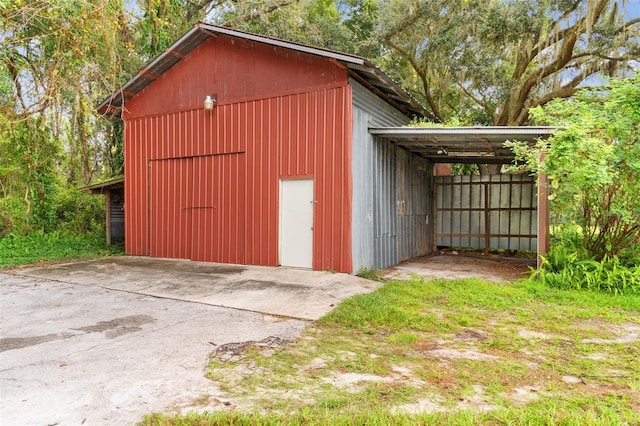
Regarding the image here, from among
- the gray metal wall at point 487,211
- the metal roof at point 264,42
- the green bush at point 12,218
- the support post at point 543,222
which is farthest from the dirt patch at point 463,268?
the green bush at point 12,218

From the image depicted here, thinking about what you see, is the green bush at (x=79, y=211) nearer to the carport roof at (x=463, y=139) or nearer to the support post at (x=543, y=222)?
the carport roof at (x=463, y=139)

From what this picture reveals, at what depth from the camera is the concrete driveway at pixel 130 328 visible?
95.7 inches

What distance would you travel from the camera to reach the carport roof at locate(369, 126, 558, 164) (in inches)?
255

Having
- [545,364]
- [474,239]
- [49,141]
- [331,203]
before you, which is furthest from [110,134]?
[545,364]

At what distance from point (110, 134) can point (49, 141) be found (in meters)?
3.63

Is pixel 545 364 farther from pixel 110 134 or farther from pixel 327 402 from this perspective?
pixel 110 134

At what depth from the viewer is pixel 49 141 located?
1067cm

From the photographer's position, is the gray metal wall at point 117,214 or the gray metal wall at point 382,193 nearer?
the gray metal wall at point 382,193

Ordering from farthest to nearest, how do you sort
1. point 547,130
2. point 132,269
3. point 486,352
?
1. point 132,269
2. point 547,130
3. point 486,352

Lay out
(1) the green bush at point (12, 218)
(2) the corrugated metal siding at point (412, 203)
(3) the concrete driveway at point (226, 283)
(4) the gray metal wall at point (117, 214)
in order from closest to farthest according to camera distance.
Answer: (3) the concrete driveway at point (226, 283), (2) the corrugated metal siding at point (412, 203), (1) the green bush at point (12, 218), (4) the gray metal wall at point (117, 214)

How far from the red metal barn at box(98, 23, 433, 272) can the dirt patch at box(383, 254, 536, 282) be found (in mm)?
444

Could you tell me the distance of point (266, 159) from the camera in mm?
7637

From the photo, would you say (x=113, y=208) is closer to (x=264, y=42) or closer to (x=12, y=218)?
(x=12, y=218)

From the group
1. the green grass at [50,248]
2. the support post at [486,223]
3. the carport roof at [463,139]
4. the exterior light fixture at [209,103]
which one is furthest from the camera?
the support post at [486,223]
